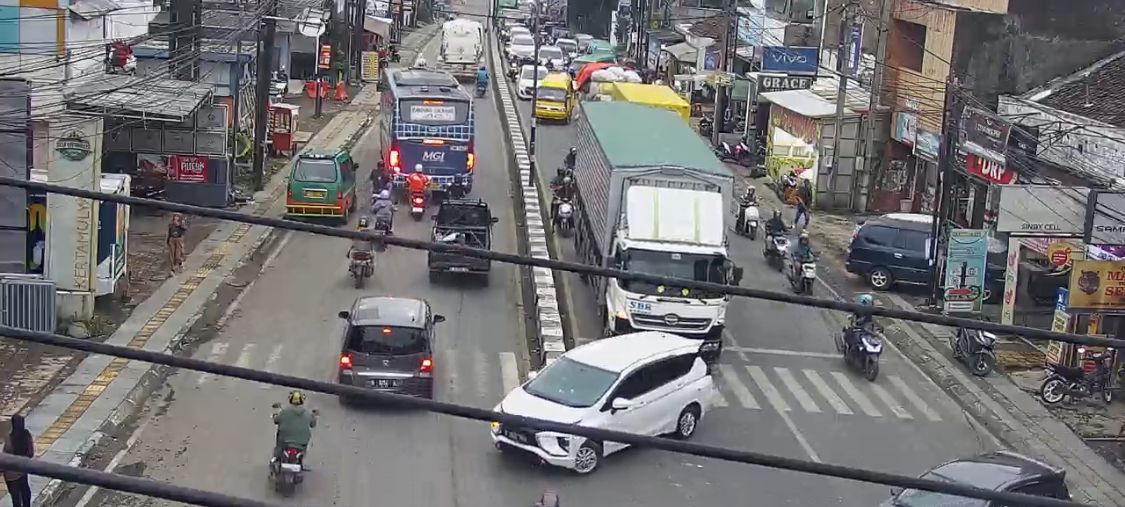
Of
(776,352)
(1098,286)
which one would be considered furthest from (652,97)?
(1098,286)

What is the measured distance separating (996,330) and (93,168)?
55.5ft

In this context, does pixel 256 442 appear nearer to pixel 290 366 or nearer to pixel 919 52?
pixel 290 366

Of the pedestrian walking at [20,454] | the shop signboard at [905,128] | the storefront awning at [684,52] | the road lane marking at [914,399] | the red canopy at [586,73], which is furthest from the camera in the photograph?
the storefront awning at [684,52]

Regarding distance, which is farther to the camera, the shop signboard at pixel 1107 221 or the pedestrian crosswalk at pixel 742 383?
the shop signboard at pixel 1107 221

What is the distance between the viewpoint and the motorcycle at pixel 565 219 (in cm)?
3075

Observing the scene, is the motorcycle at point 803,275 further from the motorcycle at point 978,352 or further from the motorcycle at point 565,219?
the motorcycle at point 565,219

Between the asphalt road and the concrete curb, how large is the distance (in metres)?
0.75

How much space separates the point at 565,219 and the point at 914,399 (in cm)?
1153

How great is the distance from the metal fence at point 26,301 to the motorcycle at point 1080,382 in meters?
14.5

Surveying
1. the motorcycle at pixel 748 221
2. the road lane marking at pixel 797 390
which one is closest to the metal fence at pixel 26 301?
the road lane marking at pixel 797 390

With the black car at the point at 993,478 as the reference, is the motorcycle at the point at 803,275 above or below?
below

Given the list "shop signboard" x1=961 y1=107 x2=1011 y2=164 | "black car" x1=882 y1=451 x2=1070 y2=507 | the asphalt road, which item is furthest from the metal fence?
"shop signboard" x1=961 y1=107 x2=1011 y2=164

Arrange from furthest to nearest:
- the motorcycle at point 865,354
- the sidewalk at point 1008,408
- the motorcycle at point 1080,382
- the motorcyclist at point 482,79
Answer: the motorcyclist at point 482,79, the motorcycle at point 865,354, the motorcycle at point 1080,382, the sidewalk at point 1008,408

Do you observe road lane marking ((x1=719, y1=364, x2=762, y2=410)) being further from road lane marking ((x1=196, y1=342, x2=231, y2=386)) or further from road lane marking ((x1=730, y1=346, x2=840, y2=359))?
road lane marking ((x1=196, y1=342, x2=231, y2=386))
